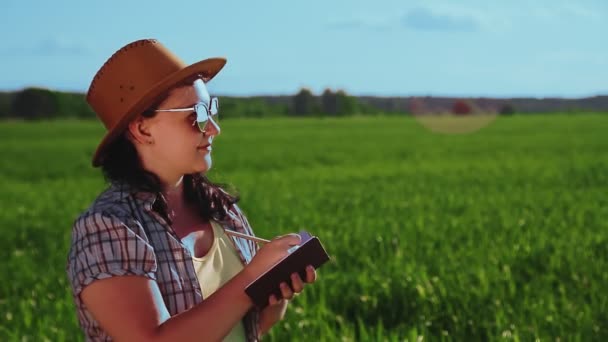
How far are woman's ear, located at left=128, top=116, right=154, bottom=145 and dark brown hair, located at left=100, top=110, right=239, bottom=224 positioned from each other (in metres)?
0.02

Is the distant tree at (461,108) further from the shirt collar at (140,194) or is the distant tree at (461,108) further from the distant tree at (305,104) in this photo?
the shirt collar at (140,194)

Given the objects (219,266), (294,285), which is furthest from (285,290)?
(219,266)

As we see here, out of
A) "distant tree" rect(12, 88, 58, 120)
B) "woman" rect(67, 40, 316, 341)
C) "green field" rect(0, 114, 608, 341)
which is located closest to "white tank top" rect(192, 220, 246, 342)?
"woman" rect(67, 40, 316, 341)

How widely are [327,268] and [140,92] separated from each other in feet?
16.3

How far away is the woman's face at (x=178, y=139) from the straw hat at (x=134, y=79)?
4 cm

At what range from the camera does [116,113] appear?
208 centimetres

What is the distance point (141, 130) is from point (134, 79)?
127mm

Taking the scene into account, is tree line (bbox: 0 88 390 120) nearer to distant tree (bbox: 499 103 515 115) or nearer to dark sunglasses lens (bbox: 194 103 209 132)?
distant tree (bbox: 499 103 515 115)

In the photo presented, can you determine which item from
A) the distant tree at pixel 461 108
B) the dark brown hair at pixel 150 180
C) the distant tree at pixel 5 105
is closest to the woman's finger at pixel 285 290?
the dark brown hair at pixel 150 180

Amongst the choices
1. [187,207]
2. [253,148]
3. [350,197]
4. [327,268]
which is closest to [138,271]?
[187,207]

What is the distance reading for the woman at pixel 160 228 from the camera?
6.20 ft

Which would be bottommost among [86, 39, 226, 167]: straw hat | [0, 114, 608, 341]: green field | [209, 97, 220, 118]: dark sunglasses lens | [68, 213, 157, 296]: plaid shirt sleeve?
[0, 114, 608, 341]: green field

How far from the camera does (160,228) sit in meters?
2.00

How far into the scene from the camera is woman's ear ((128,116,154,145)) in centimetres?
206
